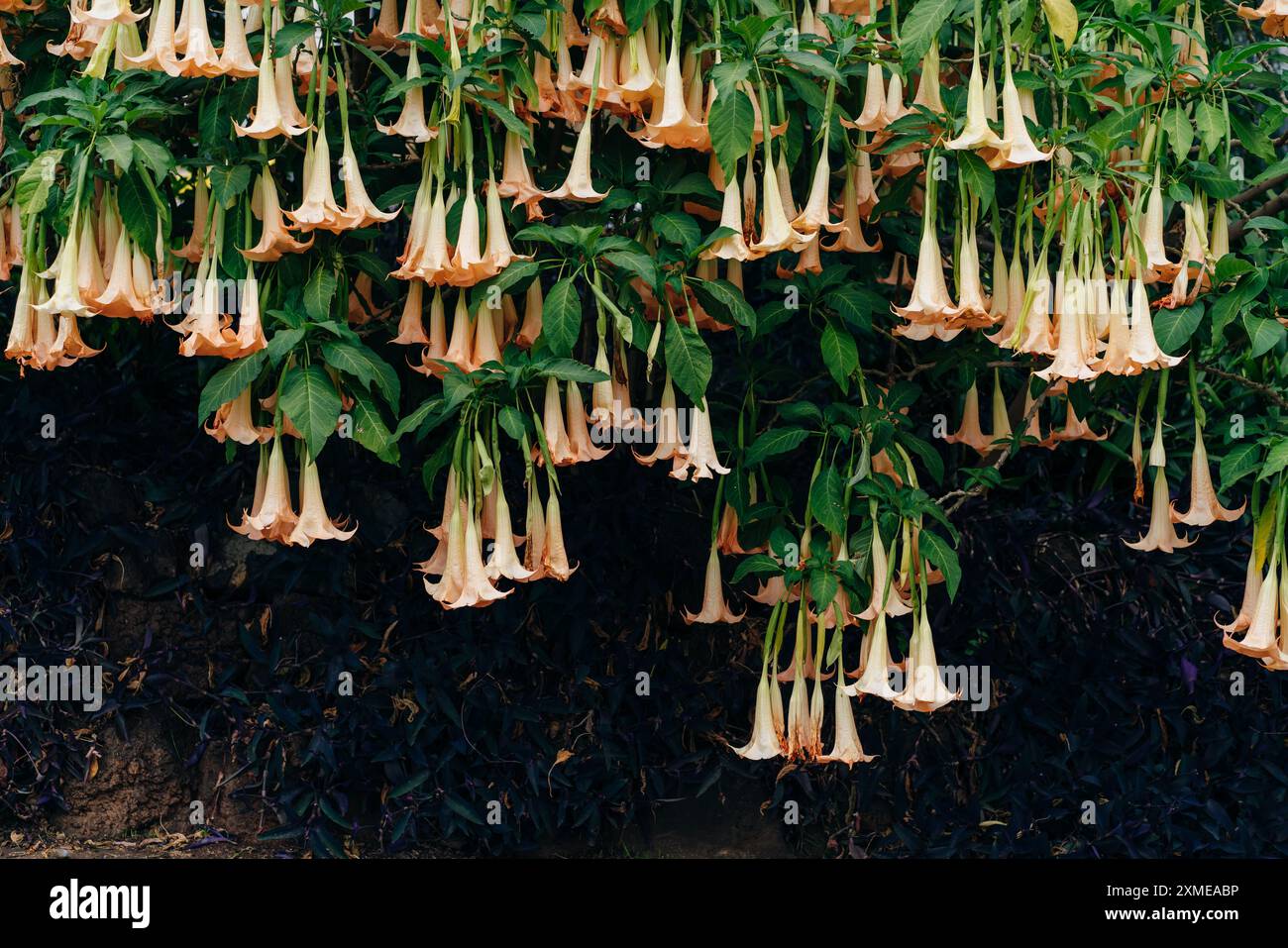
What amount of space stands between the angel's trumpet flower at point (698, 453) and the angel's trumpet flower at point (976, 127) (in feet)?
2.55

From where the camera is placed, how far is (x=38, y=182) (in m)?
2.75

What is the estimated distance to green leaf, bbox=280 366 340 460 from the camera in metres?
2.68

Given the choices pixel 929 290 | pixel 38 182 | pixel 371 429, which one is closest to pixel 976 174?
pixel 929 290

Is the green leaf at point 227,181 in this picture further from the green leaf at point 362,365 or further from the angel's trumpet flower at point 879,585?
the angel's trumpet flower at point 879,585

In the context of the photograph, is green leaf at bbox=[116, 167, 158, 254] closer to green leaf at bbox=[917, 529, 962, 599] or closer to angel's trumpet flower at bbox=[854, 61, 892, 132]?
angel's trumpet flower at bbox=[854, 61, 892, 132]

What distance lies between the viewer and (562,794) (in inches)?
165

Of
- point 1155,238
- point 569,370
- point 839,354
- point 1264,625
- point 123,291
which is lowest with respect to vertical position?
point 1264,625

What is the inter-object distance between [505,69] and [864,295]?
982mm

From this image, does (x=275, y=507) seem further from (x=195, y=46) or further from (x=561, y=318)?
(x=195, y=46)

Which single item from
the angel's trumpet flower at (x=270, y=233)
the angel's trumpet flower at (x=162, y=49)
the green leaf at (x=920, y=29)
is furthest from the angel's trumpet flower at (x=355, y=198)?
the green leaf at (x=920, y=29)

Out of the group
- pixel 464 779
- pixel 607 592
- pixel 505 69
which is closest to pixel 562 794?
pixel 464 779

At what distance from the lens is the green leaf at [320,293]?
9.30 feet

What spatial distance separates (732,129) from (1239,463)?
138 cm
